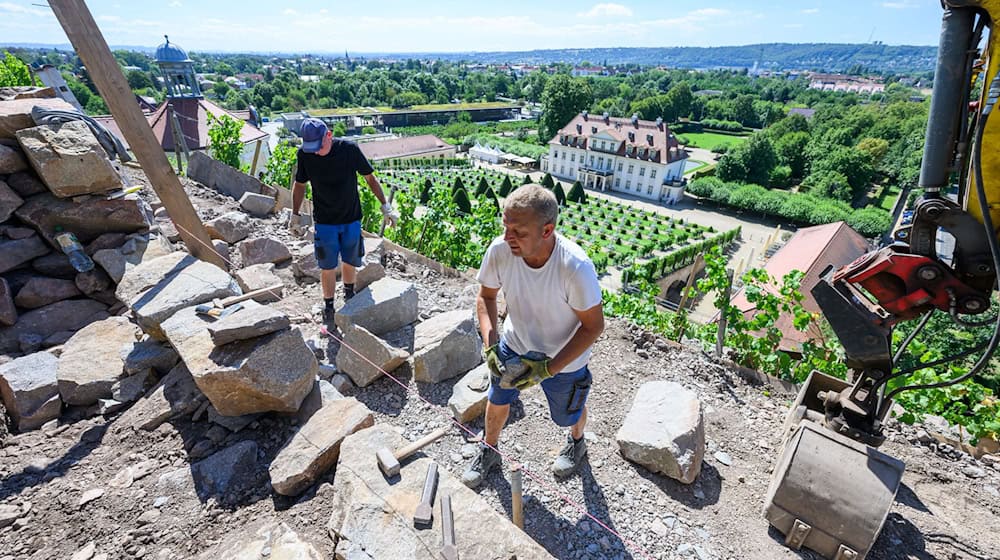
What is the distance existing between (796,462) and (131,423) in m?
4.61

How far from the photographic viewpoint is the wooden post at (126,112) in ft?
12.5

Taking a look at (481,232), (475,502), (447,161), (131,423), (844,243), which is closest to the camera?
(475,502)

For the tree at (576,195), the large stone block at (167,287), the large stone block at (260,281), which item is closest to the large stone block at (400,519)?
the large stone block at (167,287)

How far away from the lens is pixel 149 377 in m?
3.63

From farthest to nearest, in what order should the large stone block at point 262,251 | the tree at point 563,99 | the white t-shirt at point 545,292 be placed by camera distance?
1. the tree at point 563,99
2. the large stone block at point 262,251
3. the white t-shirt at point 545,292

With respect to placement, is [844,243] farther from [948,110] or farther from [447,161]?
[447,161]

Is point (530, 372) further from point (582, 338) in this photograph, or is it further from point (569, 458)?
point (569, 458)

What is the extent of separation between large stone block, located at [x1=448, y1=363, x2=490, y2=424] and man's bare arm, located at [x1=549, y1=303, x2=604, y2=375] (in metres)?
1.09

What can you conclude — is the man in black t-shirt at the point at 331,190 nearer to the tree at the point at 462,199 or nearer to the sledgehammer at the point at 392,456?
the sledgehammer at the point at 392,456

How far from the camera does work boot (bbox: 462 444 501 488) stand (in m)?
3.08

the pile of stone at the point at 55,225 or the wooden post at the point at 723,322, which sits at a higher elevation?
the pile of stone at the point at 55,225

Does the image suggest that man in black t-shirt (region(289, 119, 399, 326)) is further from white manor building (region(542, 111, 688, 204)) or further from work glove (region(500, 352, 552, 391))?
white manor building (region(542, 111, 688, 204))

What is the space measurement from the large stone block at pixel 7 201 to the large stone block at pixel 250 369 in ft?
8.84

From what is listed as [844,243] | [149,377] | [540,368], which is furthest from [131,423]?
[844,243]
